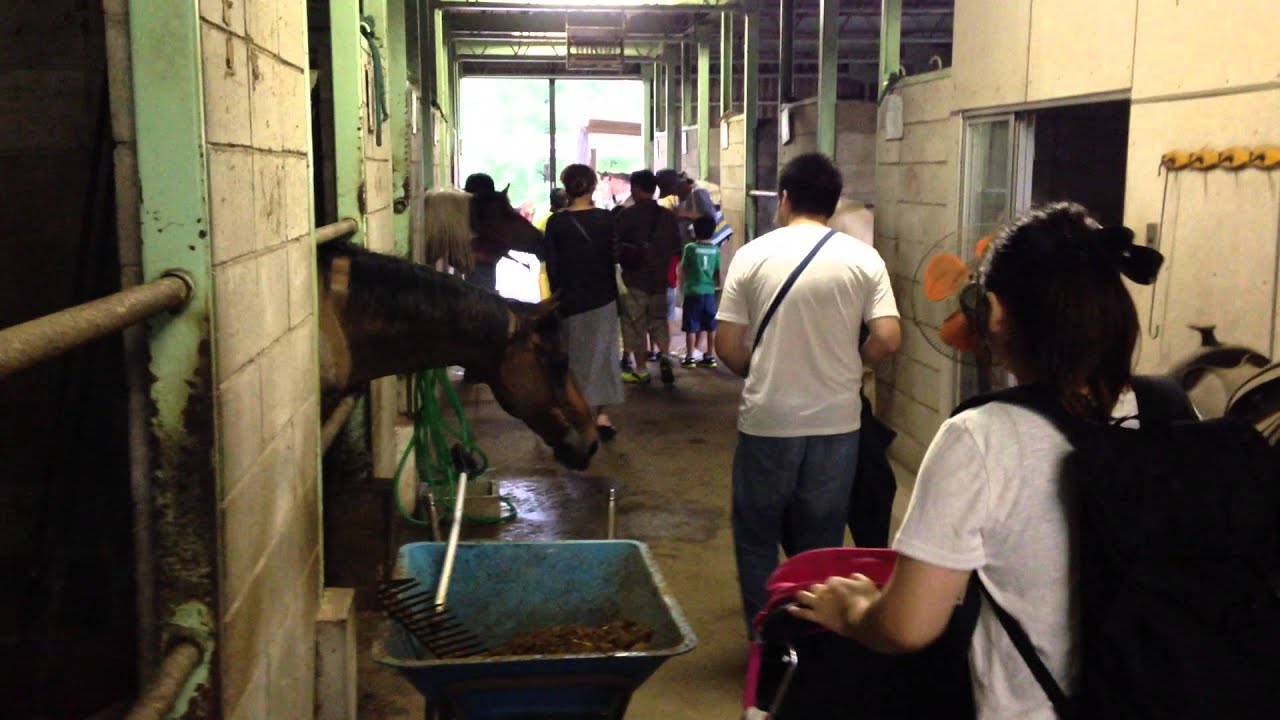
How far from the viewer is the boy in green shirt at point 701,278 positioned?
9242 mm

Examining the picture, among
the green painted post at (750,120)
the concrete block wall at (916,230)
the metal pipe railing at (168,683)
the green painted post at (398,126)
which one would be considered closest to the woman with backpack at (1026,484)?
the metal pipe railing at (168,683)

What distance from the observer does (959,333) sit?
6.70 ft

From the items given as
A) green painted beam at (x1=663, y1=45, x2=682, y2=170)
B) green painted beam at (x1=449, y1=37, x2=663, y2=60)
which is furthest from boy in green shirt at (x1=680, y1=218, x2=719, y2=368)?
green painted beam at (x1=449, y1=37, x2=663, y2=60)

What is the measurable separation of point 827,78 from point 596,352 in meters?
2.79

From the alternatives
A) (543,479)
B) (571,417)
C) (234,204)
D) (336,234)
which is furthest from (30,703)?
(543,479)

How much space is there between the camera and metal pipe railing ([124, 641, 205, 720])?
1639 millimetres

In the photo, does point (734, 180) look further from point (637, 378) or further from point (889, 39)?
point (889, 39)

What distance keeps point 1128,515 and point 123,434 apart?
69.6 inches

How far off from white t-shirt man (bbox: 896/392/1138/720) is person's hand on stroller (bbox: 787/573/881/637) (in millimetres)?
181

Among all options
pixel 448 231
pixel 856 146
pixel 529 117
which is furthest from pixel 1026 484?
pixel 529 117

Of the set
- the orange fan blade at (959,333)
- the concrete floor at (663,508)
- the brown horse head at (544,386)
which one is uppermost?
the orange fan blade at (959,333)

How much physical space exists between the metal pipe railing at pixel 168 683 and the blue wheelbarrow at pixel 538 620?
387 millimetres

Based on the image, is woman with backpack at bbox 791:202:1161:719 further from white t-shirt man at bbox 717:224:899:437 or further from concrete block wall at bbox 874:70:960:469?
concrete block wall at bbox 874:70:960:469

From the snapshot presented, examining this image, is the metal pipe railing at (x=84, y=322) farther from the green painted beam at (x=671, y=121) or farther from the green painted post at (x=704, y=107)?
the green painted beam at (x=671, y=121)
